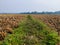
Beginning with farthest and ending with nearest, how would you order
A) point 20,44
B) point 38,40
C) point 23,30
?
point 23,30 → point 38,40 → point 20,44

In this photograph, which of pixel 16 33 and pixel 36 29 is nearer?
pixel 16 33

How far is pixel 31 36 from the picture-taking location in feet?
77.7

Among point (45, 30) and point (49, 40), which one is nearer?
point (49, 40)

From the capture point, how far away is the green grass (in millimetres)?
22241

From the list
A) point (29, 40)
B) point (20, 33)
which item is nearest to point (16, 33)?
point (20, 33)

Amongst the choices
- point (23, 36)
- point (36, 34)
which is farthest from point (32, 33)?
point (23, 36)

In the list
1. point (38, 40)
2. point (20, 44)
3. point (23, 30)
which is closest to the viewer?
point (20, 44)

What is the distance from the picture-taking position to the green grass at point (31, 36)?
22.2 m

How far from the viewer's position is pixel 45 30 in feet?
86.7

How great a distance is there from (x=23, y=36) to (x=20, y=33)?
2.96 feet

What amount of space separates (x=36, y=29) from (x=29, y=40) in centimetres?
426

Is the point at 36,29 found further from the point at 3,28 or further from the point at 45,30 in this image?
the point at 3,28

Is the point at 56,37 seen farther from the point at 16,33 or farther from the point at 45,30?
the point at 16,33

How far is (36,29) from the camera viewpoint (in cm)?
2688
